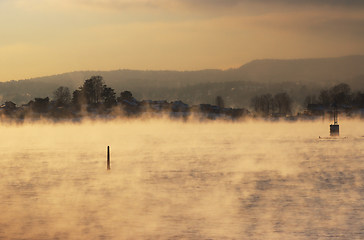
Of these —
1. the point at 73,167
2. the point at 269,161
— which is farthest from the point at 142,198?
the point at 269,161

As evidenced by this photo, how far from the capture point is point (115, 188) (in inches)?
900

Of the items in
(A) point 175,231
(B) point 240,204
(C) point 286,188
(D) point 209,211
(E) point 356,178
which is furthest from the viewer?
(E) point 356,178

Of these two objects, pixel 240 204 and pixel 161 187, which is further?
pixel 161 187

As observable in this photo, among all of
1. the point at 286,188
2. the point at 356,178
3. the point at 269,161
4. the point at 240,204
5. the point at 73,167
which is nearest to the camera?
the point at 240,204

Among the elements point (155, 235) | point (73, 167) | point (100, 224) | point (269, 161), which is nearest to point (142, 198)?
point (100, 224)

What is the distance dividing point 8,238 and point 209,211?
23.4 feet

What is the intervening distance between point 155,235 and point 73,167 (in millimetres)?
21481

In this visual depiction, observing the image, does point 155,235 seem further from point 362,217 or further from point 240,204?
point 362,217

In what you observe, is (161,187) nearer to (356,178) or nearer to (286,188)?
(286,188)

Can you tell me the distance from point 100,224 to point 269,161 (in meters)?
24.4

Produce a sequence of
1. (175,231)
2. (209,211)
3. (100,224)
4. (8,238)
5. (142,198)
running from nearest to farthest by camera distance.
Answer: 1. (8,238)
2. (175,231)
3. (100,224)
4. (209,211)
5. (142,198)

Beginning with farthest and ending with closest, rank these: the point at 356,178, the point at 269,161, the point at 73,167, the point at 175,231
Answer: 1. the point at 269,161
2. the point at 73,167
3. the point at 356,178
4. the point at 175,231

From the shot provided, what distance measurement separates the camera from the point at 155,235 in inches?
526

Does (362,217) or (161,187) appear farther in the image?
(161,187)
